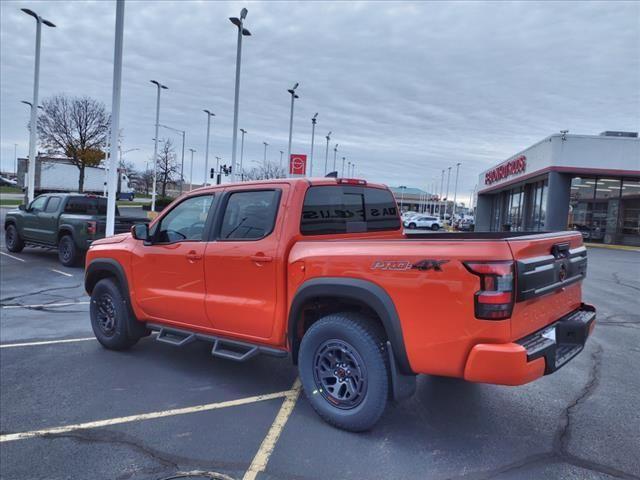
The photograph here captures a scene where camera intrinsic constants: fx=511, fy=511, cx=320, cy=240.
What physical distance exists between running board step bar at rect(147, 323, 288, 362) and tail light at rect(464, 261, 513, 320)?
6.04 feet

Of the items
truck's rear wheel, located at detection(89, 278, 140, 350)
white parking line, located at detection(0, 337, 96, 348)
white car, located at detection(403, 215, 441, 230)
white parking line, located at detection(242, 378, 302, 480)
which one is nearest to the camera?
white parking line, located at detection(242, 378, 302, 480)

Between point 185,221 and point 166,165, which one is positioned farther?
point 166,165

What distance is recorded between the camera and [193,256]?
4.89 metres

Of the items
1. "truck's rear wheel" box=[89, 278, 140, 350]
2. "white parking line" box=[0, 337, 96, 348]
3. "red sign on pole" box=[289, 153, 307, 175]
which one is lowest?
"white parking line" box=[0, 337, 96, 348]

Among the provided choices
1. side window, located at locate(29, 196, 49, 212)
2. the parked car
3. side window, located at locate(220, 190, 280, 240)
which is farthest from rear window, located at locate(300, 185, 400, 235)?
side window, located at locate(29, 196, 49, 212)

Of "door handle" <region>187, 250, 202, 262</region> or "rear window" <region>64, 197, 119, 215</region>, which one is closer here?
"door handle" <region>187, 250, 202, 262</region>

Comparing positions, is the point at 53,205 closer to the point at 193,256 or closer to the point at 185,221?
the point at 185,221

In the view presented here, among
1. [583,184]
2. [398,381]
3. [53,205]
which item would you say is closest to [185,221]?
[398,381]

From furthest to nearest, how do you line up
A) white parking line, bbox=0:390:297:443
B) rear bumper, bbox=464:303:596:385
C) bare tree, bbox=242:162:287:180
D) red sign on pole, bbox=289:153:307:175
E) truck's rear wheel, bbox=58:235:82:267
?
bare tree, bbox=242:162:287:180 → red sign on pole, bbox=289:153:307:175 → truck's rear wheel, bbox=58:235:82:267 → white parking line, bbox=0:390:297:443 → rear bumper, bbox=464:303:596:385

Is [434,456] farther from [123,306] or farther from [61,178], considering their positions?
[61,178]

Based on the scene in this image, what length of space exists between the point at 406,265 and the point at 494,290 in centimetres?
60

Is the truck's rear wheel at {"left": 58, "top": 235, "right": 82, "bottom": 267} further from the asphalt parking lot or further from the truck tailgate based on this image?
the truck tailgate

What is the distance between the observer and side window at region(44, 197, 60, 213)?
13.7m

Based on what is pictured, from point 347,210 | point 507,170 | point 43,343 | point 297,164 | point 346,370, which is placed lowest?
point 43,343
